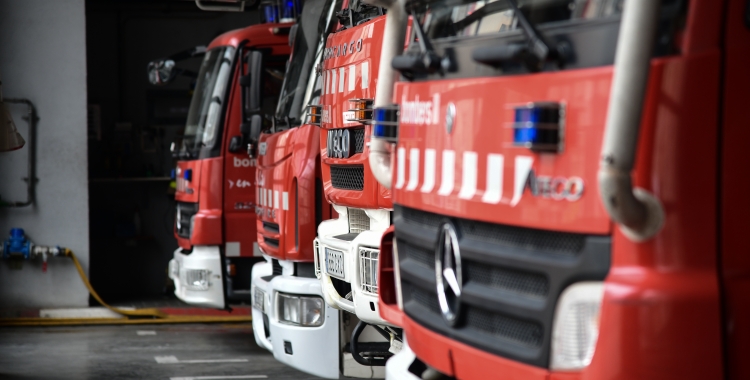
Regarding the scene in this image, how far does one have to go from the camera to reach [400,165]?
11.2 feet

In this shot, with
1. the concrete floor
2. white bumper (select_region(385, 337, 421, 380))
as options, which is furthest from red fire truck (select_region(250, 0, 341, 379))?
white bumper (select_region(385, 337, 421, 380))

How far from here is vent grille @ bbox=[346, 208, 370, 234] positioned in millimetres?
5172

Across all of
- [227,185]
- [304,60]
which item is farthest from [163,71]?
[304,60]

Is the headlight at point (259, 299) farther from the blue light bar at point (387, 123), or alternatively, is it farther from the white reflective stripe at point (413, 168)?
the white reflective stripe at point (413, 168)

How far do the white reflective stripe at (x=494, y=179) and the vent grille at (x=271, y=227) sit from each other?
3.80 meters

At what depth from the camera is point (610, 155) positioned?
2201 mm

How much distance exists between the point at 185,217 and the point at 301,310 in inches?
129

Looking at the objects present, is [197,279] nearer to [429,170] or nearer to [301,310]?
[301,310]

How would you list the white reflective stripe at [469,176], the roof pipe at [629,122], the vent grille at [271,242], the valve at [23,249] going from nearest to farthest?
the roof pipe at [629,122]
the white reflective stripe at [469,176]
the vent grille at [271,242]
the valve at [23,249]

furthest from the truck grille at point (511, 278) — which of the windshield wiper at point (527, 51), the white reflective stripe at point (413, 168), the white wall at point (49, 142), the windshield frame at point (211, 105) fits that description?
the white wall at point (49, 142)

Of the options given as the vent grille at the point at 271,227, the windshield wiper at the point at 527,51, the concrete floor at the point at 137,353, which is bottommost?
the concrete floor at the point at 137,353

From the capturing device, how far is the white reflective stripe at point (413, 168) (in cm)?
324

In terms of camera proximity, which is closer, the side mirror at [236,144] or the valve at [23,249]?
the side mirror at [236,144]

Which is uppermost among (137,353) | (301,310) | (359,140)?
(359,140)
